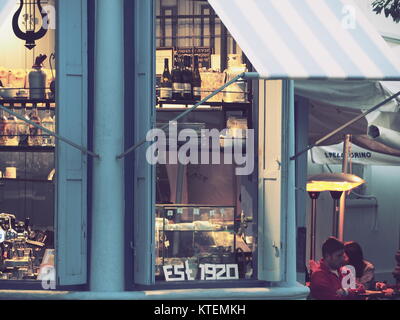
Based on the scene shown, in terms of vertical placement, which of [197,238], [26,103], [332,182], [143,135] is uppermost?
[26,103]

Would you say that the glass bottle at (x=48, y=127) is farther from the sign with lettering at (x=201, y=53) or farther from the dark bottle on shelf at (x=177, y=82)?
the sign with lettering at (x=201, y=53)

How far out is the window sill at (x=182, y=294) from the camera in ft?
26.4

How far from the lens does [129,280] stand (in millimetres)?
8250

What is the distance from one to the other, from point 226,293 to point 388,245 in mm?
7474

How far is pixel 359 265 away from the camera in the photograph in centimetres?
1066

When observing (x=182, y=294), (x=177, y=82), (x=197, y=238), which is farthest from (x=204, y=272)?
(x=177, y=82)

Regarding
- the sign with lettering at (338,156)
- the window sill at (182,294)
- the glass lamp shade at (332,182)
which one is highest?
the sign with lettering at (338,156)

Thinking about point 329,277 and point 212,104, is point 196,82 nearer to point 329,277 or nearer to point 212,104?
point 212,104

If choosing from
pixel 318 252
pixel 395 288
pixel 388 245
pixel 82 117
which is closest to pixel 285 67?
pixel 82 117

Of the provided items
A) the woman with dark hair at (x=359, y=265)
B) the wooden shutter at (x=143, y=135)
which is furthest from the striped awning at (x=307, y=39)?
the woman with dark hair at (x=359, y=265)

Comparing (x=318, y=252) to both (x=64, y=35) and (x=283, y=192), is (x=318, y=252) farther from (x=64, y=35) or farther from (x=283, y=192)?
(x=64, y=35)

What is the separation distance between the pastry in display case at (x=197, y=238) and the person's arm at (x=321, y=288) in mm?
1133

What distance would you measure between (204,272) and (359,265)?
277 cm

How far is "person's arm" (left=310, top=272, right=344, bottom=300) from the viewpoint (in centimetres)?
941
